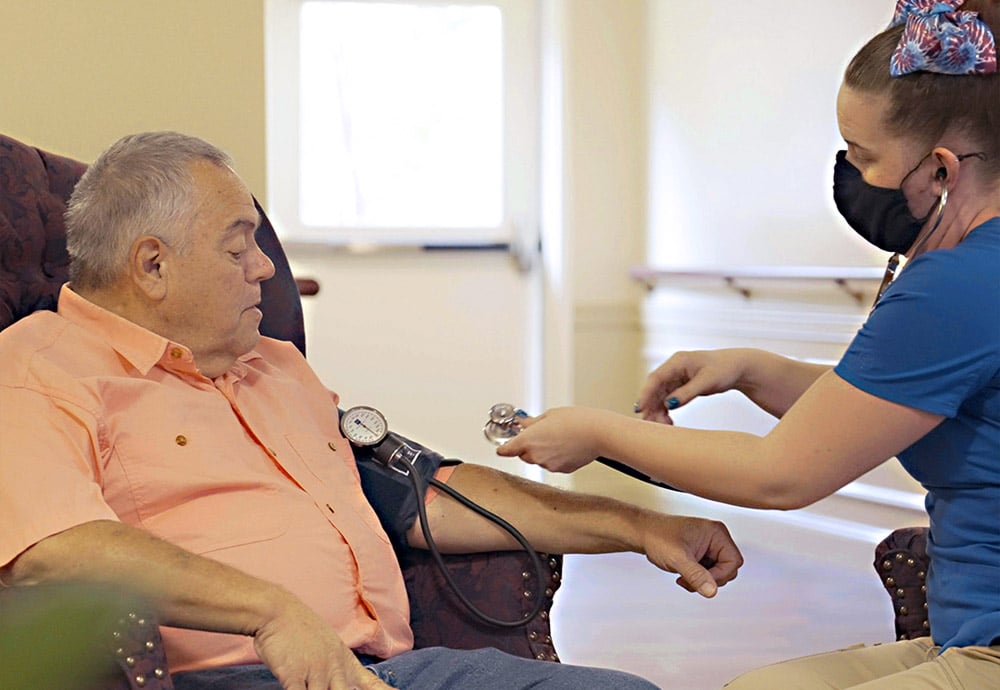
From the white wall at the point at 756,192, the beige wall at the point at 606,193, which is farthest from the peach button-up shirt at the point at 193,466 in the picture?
the beige wall at the point at 606,193

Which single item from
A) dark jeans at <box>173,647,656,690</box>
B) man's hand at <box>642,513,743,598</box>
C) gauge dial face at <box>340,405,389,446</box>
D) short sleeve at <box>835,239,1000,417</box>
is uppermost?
short sleeve at <box>835,239,1000,417</box>

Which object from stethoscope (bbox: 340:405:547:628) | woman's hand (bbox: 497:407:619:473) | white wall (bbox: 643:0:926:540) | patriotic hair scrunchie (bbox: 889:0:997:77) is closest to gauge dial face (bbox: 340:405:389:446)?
stethoscope (bbox: 340:405:547:628)

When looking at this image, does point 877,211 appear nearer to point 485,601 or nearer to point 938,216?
point 938,216

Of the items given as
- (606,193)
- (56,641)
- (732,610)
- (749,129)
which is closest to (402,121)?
(606,193)

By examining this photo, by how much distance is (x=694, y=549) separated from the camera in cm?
149

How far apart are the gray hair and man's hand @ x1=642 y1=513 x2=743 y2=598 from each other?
70 cm

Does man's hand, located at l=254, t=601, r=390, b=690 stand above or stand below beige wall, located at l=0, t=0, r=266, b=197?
below

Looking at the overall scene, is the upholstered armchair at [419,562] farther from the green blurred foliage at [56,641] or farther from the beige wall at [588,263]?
the beige wall at [588,263]

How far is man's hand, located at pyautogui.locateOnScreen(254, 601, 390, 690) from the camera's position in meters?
1.11

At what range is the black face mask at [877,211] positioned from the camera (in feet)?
4.18

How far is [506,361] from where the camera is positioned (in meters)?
4.81

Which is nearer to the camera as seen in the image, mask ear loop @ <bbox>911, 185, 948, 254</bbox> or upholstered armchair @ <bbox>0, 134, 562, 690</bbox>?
mask ear loop @ <bbox>911, 185, 948, 254</bbox>

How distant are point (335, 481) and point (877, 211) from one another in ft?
2.46

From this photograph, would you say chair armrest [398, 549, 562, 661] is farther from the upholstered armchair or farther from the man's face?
the man's face
